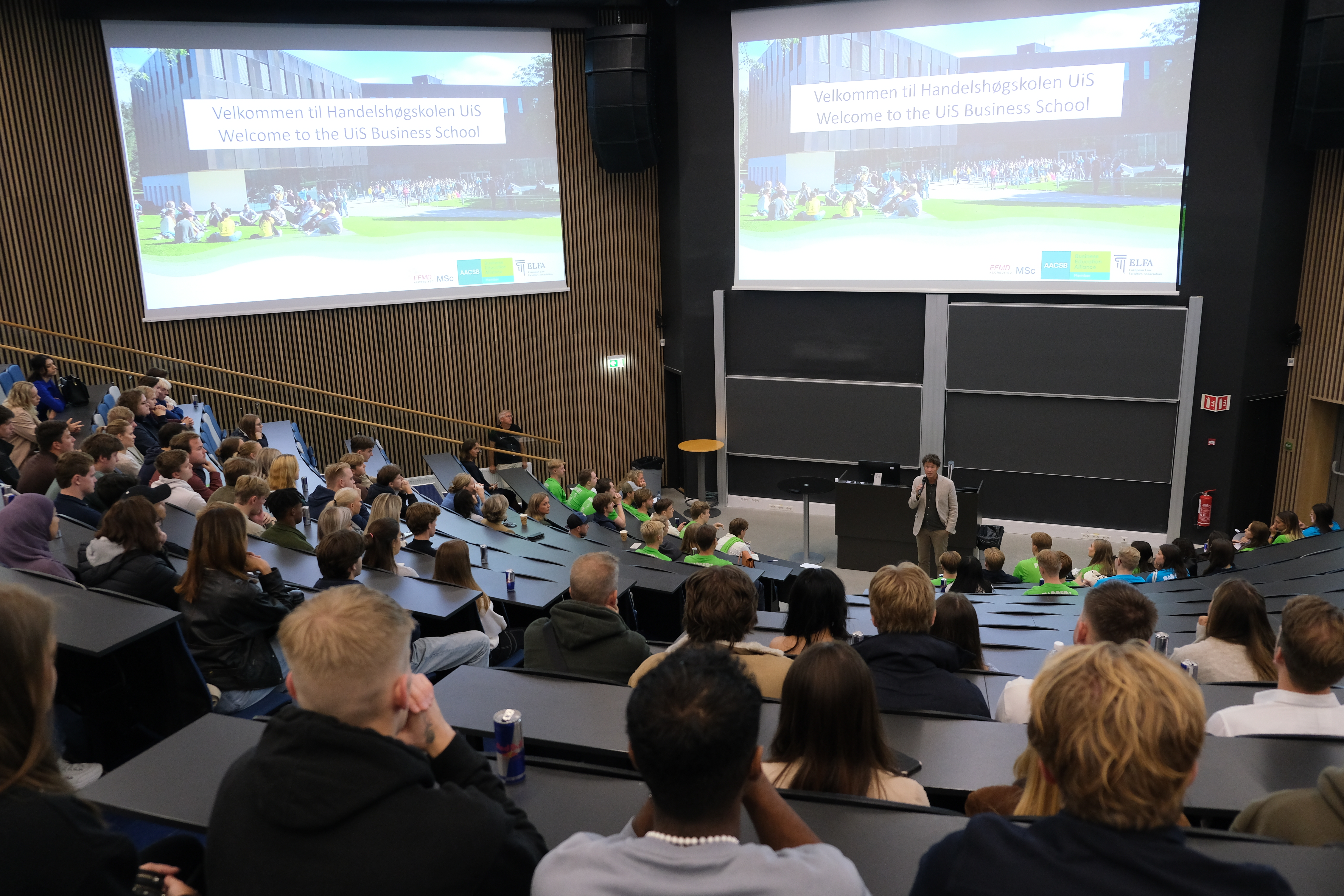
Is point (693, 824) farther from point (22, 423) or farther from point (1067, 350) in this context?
point (1067, 350)

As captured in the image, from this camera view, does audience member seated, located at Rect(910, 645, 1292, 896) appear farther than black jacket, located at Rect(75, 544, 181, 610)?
No

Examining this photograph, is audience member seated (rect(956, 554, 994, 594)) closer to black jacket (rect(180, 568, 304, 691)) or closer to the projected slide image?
black jacket (rect(180, 568, 304, 691))

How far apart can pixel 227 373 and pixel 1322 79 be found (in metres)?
11.4

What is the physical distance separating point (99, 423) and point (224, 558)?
16.5 ft

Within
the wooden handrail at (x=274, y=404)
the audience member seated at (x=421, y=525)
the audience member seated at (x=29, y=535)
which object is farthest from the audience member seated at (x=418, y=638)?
the wooden handrail at (x=274, y=404)

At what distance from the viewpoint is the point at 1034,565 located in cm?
825

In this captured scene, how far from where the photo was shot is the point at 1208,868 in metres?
1.31

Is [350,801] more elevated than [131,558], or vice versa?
[350,801]

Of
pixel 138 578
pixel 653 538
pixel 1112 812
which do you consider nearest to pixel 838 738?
pixel 1112 812

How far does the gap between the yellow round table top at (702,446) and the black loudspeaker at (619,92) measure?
3.78 metres

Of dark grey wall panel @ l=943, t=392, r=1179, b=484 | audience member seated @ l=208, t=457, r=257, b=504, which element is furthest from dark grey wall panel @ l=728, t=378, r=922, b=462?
audience member seated @ l=208, t=457, r=257, b=504

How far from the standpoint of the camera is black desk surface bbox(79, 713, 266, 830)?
204 centimetres

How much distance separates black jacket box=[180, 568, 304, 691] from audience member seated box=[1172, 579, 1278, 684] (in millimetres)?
3632

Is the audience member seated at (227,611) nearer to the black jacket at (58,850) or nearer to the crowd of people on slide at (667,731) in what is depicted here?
the crowd of people on slide at (667,731)
